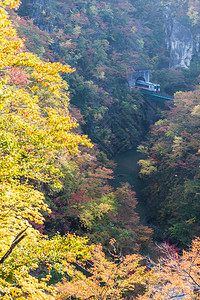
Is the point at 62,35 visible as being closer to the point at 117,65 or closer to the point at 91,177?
the point at 117,65

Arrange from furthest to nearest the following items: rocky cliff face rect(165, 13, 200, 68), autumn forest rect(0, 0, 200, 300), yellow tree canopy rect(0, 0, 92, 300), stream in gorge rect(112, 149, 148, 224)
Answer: rocky cliff face rect(165, 13, 200, 68)
stream in gorge rect(112, 149, 148, 224)
autumn forest rect(0, 0, 200, 300)
yellow tree canopy rect(0, 0, 92, 300)

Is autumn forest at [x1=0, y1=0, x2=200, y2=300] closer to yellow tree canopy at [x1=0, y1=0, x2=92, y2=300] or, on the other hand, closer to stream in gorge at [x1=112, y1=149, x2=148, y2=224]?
yellow tree canopy at [x1=0, y1=0, x2=92, y2=300]

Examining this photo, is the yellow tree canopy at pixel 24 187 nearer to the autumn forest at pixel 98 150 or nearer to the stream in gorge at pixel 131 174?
the autumn forest at pixel 98 150

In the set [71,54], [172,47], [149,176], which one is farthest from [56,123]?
[172,47]

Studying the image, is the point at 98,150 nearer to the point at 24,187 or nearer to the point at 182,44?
the point at 24,187

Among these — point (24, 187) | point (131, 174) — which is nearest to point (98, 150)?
point (131, 174)

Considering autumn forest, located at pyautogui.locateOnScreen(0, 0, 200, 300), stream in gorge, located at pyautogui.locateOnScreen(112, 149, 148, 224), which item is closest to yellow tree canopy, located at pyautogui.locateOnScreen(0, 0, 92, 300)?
autumn forest, located at pyautogui.locateOnScreen(0, 0, 200, 300)
